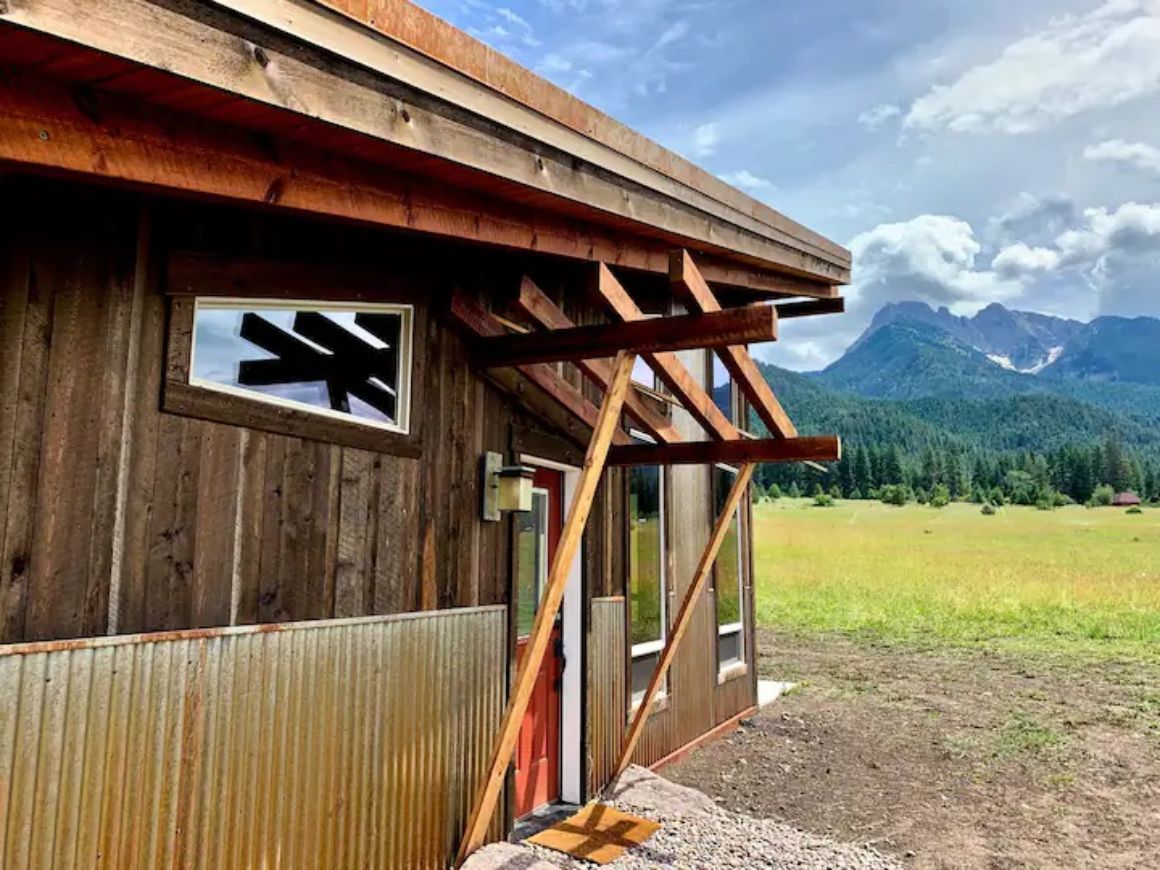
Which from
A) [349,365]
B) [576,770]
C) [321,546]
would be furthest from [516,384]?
[576,770]

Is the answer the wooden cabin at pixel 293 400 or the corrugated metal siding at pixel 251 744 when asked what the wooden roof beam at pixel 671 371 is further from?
the corrugated metal siding at pixel 251 744

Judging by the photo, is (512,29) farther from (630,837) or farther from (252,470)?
(630,837)

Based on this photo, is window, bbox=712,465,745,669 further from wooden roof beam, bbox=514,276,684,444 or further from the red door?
the red door

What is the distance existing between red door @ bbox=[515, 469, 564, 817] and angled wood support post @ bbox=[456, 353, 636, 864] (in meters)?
1.18

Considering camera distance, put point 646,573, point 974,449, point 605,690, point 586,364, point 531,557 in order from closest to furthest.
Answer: point 586,364 < point 531,557 < point 605,690 < point 646,573 < point 974,449

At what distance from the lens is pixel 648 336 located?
3.19 meters

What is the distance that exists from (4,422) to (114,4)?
1.13m

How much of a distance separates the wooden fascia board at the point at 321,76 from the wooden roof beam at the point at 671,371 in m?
0.31

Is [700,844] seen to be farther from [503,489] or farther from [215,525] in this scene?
[215,525]

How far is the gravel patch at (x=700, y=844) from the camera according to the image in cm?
399

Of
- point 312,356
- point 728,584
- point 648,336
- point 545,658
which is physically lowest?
point 545,658

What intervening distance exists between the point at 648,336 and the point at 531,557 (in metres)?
1.93

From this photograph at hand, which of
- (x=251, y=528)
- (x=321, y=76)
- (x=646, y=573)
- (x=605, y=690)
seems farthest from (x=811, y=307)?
(x=321, y=76)

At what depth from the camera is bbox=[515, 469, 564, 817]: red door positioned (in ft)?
14.7
